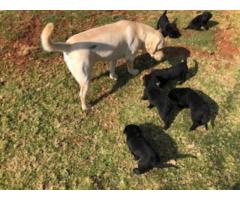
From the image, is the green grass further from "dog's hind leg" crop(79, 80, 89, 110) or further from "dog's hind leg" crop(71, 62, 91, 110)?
"dog's hind leg" crop(71, 62, 91, 110)

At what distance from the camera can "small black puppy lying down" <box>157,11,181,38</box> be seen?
1015 centimetres

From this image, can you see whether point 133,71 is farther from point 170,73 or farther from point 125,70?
point 170,73

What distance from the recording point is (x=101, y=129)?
815 cm

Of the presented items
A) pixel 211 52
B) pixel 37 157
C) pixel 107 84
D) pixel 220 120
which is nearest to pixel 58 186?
pixel 37 157

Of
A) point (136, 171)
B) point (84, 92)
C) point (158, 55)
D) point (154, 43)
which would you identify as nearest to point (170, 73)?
point (158, 55)

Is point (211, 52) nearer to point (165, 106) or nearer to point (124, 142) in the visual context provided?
point (165, 106)

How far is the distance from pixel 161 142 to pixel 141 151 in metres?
0.93

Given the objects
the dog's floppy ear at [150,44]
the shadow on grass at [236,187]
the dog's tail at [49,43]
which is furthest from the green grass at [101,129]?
the dog's tail at [49,43]

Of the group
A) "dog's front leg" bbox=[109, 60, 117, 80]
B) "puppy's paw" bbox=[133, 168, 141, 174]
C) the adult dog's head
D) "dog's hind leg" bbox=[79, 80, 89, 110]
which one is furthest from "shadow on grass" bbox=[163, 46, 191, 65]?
"puppy's paw" bbox=[133, 168, 141, 174]

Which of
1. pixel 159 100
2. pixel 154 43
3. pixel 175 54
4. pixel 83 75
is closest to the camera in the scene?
pixel 83 75

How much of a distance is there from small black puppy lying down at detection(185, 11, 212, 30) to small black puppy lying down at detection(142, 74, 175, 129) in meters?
2.87

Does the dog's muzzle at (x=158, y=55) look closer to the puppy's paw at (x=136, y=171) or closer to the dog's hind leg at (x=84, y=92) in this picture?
the dog's hind leg at (x=84, y=92)

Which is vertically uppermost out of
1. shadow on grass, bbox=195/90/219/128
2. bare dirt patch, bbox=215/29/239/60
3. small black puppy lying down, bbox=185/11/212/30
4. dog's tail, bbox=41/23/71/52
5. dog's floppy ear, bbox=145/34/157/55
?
dog's tail, bbox=41/23/71/52

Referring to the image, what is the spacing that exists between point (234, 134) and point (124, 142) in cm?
235
